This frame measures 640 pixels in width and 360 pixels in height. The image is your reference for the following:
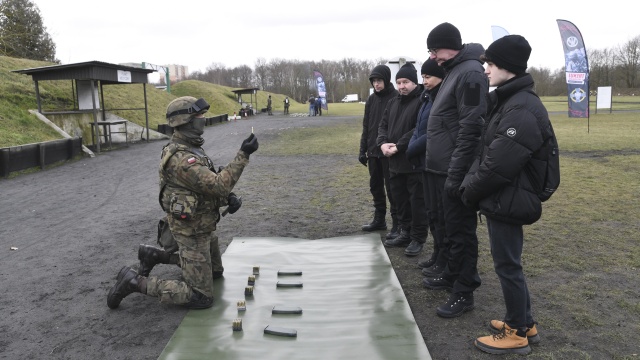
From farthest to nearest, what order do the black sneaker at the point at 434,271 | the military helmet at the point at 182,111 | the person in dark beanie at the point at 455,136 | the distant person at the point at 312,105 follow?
1. the distant person at the point at 312,105
2. the black sneaker at the point at 434,271
3. the military helmet at the point at 182,111
4. the person in dark beanie at the point at 455,136

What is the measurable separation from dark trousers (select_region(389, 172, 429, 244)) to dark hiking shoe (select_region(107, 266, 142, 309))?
2871 mm

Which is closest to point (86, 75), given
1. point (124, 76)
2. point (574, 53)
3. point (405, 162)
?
point (124, 76)

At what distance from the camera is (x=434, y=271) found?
4.70 metres

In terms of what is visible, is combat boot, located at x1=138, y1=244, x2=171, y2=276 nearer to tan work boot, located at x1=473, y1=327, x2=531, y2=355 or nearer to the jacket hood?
tan work boot, located at x1=473, y1=327, x2=531, y2=355

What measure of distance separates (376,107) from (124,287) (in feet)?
11.7

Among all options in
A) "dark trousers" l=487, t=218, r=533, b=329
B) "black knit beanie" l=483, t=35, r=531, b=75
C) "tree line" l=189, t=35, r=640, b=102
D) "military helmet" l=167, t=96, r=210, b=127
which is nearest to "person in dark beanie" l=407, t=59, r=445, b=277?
"dark trousers" l=487, t=218, r=533, b=329

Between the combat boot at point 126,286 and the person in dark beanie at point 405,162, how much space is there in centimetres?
278

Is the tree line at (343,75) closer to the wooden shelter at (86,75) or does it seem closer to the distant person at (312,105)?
the distant person at (312,105)

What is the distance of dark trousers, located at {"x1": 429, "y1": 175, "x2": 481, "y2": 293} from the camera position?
3.88 m

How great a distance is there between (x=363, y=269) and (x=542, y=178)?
7.43 feet

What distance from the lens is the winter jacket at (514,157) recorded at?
2977 mm

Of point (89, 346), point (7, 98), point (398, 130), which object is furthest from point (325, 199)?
point (7, 98)

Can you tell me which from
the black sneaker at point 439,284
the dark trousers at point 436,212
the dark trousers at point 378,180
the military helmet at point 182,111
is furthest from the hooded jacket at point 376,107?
the military helmet at point 182,111

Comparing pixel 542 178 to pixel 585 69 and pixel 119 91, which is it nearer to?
pixel 585 69
